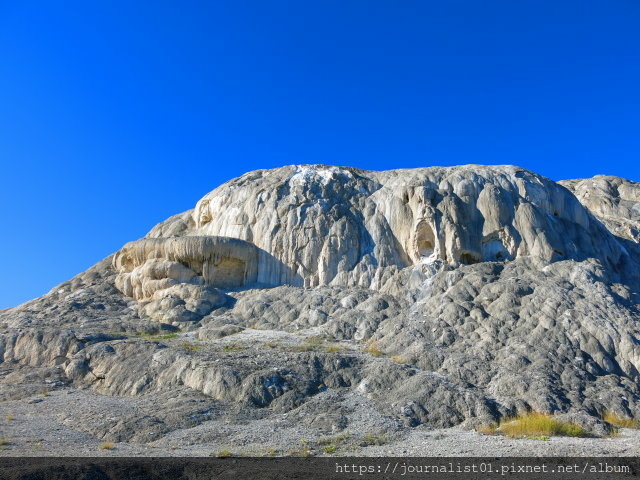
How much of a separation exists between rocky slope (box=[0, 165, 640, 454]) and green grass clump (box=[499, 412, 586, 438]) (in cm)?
94

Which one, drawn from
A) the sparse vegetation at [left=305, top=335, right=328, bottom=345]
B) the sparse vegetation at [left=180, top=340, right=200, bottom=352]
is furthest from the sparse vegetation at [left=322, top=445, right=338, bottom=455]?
the sparse vegetation at [left=180, top=340, right=200, bottom=352]

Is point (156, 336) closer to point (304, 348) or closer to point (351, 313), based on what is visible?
point (304, 348)

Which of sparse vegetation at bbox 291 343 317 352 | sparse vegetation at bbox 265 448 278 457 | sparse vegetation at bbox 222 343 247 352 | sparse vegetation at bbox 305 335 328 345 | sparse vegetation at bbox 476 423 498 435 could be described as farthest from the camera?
sparse vegetation at bbox 305 335 328 345

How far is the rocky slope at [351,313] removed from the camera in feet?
100

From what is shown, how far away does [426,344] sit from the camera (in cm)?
3622

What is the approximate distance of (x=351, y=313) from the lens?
41375mm

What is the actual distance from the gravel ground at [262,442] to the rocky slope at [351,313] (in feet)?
2.10

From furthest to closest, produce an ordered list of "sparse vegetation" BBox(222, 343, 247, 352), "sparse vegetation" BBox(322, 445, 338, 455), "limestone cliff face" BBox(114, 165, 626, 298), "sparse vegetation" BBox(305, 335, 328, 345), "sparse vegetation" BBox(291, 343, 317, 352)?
"limestone cliff face" BBox(114, 165, 626, 298) < "sparse vegetation" BBox(305, 335, 328, 345) < "sparse vegetation" BBox(222, 343, 247, 352) < "sparse vegetation" BBox(291, 343, 317, 352) < "sparse vegetation" BBox(322, 445, 338, 455)

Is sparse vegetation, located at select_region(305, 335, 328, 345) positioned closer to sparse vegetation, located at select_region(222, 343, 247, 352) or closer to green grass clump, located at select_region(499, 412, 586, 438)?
sparse vegetation, located at select_region(222, 343, 247, 352)

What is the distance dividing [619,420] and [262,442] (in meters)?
16.8

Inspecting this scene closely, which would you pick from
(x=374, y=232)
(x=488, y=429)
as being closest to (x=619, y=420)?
(x=488, y=429)

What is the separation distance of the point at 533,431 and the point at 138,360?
2106 centimetres

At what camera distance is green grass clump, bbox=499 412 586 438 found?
2678 centimetres

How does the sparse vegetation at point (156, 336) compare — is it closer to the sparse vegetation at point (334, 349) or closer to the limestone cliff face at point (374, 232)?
the limestone cliff face at point (374, 232)
